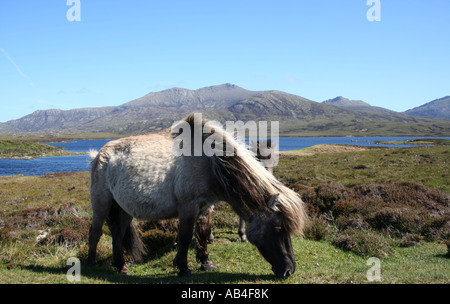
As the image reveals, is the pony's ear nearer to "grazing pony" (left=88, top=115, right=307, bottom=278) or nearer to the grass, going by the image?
"grazing pony" (left=88, top=115, right=307, bottom=278)

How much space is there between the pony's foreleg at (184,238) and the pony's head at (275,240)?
47.4 inches

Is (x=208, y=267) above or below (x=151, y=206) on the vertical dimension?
below

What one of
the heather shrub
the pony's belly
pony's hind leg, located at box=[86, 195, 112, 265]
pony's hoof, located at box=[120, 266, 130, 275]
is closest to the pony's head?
the pony's belly

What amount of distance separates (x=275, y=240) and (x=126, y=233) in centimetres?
393

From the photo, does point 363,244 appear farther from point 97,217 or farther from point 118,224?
point 97,217

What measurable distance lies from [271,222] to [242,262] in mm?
2382

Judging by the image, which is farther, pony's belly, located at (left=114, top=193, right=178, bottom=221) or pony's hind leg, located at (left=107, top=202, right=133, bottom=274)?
pony's hind leg, located at (left=107, top=202, right=133, bottom=274)

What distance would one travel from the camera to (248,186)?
213 inches

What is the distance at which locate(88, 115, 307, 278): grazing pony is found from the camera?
5191mm
